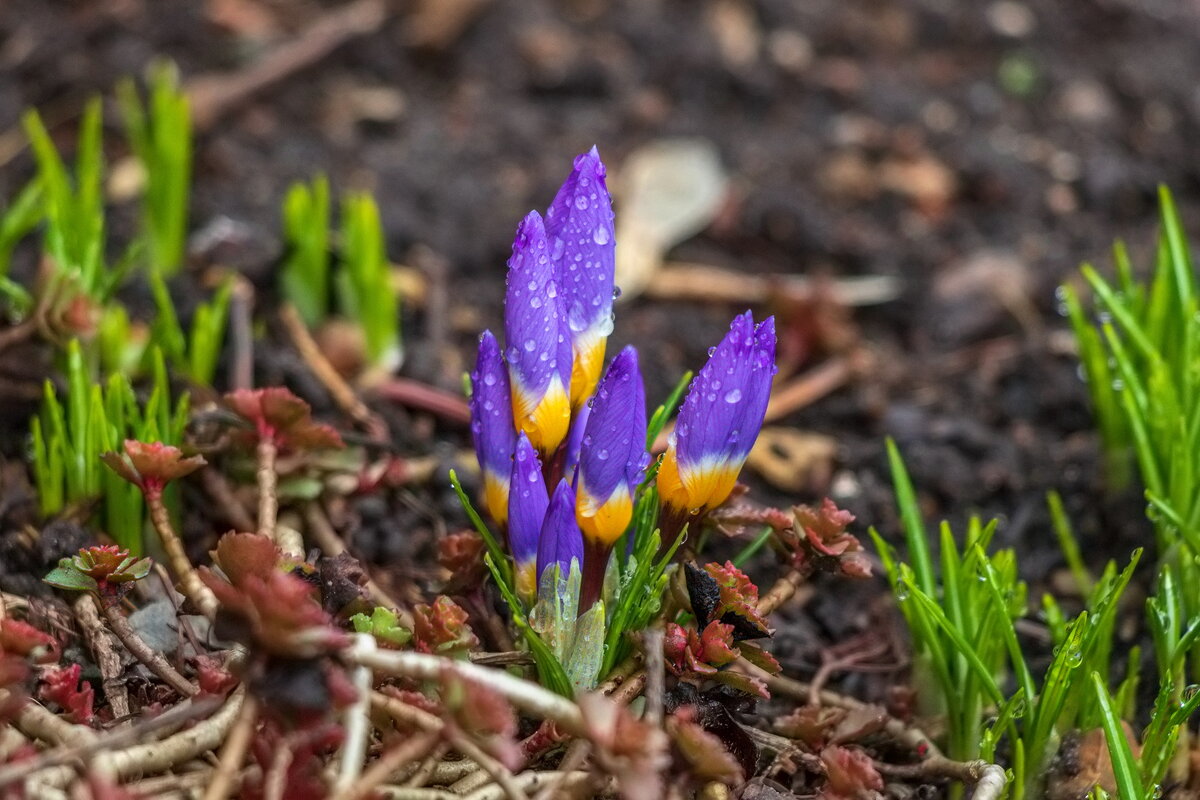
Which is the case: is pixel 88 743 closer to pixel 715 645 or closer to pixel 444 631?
pixel 444 631

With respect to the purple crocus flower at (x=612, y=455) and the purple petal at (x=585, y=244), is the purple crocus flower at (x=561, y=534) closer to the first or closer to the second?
the purple crocus flower at (x=612, y=455)

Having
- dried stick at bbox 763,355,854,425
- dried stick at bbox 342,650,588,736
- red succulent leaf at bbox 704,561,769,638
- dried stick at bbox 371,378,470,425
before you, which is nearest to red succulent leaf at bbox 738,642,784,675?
red succulent leaf at bbox 704,561,769,638

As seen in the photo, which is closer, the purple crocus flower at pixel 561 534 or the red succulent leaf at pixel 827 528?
the purple crocus flower at pixel 561 534

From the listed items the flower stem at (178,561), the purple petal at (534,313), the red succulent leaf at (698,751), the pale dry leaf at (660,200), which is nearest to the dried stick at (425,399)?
the pale dry leaf at (660,200)

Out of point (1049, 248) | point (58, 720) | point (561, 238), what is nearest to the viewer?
point (58, 720)

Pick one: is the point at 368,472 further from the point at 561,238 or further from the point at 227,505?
the point at 561,238

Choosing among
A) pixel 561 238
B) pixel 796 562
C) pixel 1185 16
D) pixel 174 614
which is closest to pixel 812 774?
pixel 796 562
